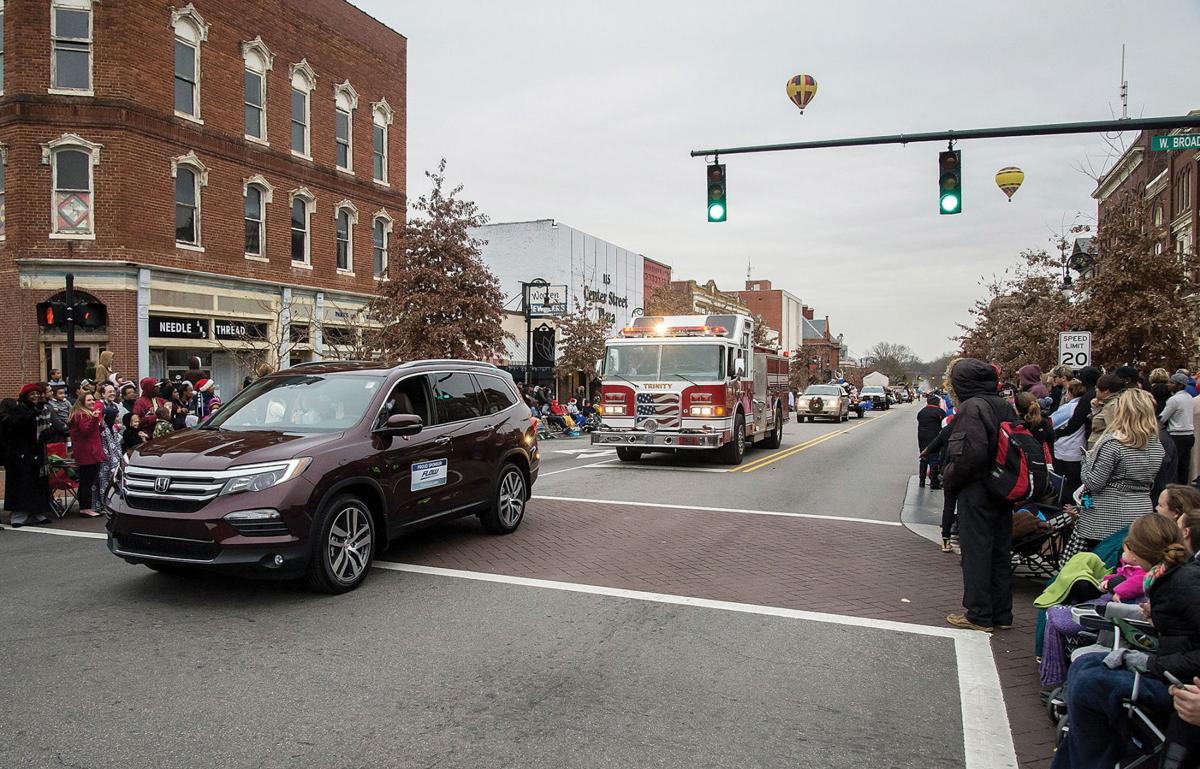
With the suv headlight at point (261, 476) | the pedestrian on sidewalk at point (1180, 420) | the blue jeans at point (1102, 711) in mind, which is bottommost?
the blue jeans at point (1102, 711)

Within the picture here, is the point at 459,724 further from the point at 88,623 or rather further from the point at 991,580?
the point at 991,580

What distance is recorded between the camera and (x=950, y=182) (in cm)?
1267

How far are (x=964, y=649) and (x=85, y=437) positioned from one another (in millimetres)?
9786

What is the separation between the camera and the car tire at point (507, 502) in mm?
8914

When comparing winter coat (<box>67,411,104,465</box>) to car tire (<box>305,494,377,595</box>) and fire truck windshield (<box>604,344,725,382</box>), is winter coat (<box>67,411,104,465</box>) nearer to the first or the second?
car tire (<box>305,494,377,595</box>)

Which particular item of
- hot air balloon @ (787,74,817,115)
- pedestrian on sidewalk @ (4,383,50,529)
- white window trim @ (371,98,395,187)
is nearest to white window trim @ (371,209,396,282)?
white window trim @ (371,98,395,187)

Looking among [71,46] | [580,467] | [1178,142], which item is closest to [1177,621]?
[1178,142]

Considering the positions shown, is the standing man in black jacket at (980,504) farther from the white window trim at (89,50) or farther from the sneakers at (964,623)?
the white window trim at (89,50)

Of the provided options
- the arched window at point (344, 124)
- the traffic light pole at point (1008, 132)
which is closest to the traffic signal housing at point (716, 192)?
the traffic light pole at point (1008, 132)

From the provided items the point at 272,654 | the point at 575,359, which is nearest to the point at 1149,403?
the point at 272,654

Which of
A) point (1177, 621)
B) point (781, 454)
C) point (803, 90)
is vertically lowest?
point (781, 454)

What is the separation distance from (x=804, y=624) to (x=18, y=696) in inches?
190

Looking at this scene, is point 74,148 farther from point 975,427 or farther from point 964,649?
point 964,649

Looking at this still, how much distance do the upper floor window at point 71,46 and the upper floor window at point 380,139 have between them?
980cm
